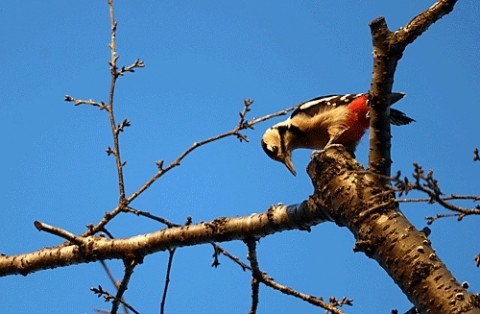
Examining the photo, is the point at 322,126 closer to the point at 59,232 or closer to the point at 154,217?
the point at 154,217

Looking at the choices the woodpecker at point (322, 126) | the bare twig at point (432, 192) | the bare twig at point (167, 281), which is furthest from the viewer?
the woodpecker at point (322, 126)

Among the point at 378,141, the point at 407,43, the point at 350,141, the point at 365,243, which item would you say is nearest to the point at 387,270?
the point at 365,243

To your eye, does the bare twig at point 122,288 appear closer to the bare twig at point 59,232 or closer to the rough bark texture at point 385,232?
the bare twig at point 59,232

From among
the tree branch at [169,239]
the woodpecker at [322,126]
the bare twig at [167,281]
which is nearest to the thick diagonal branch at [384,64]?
the tree branch at [169,239]

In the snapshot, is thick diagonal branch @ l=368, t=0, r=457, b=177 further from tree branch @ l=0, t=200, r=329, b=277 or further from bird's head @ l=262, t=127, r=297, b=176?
bird's head @ l=262, t=127, r=297, b=176

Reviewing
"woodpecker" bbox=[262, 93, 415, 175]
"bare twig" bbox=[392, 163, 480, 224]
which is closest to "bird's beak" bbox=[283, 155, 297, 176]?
"woodpecker" bbox=[262, 93, 415, 175]

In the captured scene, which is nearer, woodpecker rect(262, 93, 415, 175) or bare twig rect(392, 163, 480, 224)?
bare twig rect(392, 163, 480, 224)

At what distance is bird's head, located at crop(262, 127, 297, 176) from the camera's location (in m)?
5.43

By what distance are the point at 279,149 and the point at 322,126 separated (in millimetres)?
561

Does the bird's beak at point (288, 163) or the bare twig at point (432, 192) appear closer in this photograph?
the bare twig at point (432, 192)

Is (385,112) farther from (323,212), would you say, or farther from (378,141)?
(323,212)

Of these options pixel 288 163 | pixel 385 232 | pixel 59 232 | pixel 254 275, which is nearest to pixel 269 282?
pixel 254 275

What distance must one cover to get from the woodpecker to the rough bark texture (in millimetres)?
1838

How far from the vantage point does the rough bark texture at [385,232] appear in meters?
2.04
